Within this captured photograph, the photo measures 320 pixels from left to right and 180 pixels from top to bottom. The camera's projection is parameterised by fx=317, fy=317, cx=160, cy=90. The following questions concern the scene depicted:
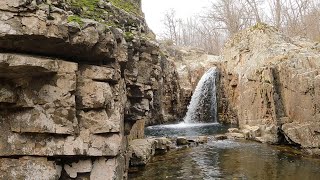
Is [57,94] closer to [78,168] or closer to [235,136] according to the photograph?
[78,168]

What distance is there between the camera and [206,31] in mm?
64875

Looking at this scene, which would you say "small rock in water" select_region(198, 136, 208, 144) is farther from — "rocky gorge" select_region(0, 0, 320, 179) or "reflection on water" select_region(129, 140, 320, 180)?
"rocky gorge" select_region(0, 0, 320, 179)

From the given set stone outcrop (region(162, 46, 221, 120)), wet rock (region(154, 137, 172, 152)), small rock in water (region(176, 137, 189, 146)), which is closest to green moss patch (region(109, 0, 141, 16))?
wet rock (region(154, 137, 172, 152))

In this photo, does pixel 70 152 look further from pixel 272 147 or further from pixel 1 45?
pixel 272 147

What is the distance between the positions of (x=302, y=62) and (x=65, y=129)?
1535 cm

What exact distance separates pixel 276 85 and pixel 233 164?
26.2 ft

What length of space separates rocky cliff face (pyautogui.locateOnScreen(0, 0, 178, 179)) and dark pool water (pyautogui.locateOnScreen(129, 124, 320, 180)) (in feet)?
14.9

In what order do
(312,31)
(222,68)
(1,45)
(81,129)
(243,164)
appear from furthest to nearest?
(312,31)
(222,68)
(243,164)
(81,129)
(1,45)

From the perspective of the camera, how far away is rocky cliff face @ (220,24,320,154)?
1677 cm

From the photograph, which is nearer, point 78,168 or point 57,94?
point 57,94

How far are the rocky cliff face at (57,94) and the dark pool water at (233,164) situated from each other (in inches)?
178

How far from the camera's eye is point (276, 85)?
1997cm

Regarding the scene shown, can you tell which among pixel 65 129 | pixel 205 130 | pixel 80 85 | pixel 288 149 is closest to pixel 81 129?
pixel 65 129

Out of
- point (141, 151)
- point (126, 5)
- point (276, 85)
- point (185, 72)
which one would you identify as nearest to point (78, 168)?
point (141, 151)
